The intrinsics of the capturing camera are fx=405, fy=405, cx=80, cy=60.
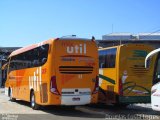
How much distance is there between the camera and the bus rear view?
17359 mm

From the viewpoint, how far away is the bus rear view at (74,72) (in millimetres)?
17359

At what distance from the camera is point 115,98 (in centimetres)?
1891

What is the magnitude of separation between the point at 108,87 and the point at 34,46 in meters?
4.18

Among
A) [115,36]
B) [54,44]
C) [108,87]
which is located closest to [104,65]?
[108,87]

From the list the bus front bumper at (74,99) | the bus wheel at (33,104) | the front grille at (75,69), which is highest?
the front grille at (75,69)

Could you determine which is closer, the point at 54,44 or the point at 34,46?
the point at 54,44

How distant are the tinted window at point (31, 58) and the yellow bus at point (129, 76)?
11.1 ft

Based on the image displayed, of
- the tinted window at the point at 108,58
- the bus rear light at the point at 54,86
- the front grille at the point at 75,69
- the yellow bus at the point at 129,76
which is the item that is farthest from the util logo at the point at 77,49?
the tinted window at the point at 108,58

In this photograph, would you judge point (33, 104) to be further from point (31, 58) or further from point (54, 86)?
point (54, 86)

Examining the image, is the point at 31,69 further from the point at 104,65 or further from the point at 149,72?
the point at 149,72

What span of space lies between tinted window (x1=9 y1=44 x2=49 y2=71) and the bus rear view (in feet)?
2.66

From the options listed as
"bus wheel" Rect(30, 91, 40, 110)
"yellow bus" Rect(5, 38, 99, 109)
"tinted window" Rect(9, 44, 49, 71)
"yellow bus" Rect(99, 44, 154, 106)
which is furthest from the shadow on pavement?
"tinted window" Rect(9, 44, 49, 71)

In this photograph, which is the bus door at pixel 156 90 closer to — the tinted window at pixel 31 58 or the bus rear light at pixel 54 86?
the bus rear light at pixel 54 86

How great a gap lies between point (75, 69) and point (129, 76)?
273 cm
